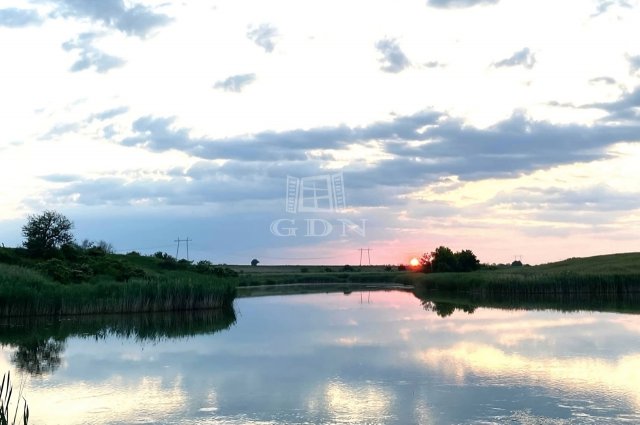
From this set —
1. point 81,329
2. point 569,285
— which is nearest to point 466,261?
point 569,285

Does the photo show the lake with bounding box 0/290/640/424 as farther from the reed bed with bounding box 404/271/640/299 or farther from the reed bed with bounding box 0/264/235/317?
the reed bed with bounding box 404/271/640/299

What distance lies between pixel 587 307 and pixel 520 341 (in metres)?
14.4

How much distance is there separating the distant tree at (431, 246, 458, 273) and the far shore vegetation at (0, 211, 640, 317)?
0.32 feet

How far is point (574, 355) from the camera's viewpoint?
15.9 metres

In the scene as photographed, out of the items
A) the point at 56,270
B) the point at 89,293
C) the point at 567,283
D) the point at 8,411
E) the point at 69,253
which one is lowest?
the point at 8,411

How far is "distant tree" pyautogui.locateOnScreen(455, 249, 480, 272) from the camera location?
63281 mm

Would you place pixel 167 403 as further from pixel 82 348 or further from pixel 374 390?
pixel 82 348

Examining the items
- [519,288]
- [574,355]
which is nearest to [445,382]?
[574,355]

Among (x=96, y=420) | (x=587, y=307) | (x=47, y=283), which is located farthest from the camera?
(x=587, y=307)

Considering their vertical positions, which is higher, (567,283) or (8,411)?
(567,283)

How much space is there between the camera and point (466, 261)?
6359 cm

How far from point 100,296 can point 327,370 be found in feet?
52.2

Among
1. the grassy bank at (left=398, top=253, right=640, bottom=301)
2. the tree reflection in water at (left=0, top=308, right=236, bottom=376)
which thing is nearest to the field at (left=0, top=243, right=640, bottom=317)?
the grassy bank at (left=398, top=253, right=640, bottom=301)

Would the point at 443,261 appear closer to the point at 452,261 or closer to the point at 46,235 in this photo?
the point at 452,261
